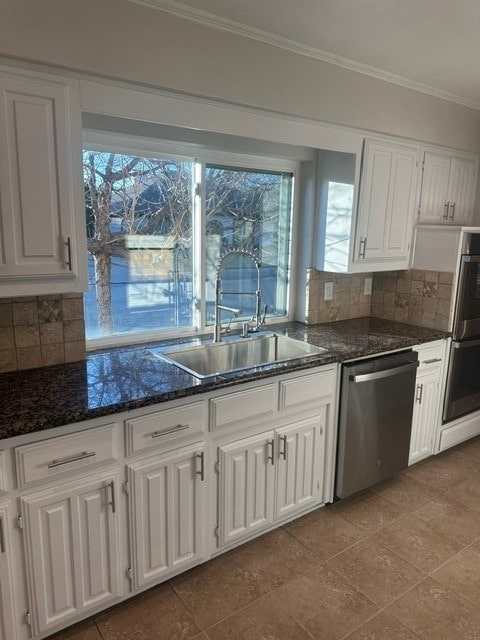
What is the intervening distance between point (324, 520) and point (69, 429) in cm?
160

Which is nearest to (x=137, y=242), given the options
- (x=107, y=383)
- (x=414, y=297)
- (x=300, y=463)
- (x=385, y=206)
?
(x=107, y=383)

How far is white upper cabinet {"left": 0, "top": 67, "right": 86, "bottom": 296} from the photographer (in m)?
1.64

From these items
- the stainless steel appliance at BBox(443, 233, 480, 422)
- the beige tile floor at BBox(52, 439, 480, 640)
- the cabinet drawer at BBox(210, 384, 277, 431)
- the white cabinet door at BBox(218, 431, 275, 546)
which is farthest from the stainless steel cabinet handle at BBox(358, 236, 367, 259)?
the beige tile floor at BBox(52, 439, 480, 640)

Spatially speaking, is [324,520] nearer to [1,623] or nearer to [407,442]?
[407,442]

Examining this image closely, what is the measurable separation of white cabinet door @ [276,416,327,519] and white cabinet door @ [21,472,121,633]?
87cm

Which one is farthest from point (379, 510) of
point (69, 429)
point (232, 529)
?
point (69, 429)

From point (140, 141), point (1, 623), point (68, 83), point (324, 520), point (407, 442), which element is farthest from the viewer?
point (407, 442)

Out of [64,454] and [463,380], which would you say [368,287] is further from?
[64,454]

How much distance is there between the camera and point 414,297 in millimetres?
3180

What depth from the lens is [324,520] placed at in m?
2.53

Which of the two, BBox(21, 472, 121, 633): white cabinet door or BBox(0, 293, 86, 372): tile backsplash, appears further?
BBox(0, 293, 86, 372): tile backsplash

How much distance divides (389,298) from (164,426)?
2.15m

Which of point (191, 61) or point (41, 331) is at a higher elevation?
point (191, 61)

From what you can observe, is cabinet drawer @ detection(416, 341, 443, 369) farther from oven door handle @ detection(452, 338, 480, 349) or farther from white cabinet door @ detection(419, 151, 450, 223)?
white cabinet door @ detection(419, 151, 450, 223)
